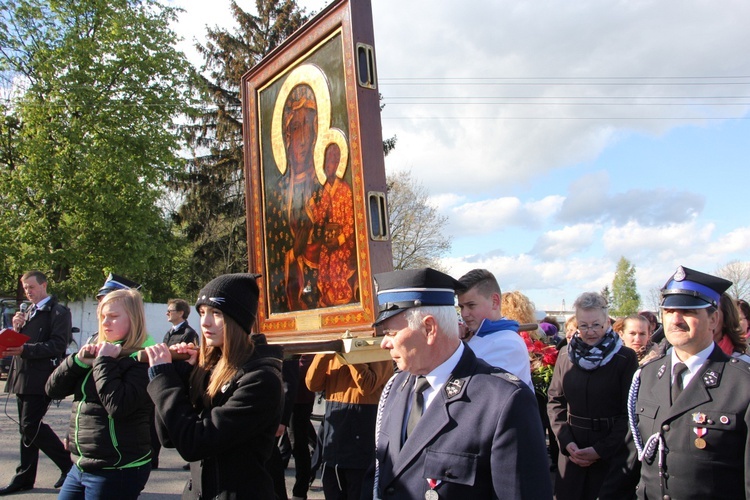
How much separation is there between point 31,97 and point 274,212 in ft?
65.2

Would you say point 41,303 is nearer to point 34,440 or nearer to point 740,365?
point 34,440

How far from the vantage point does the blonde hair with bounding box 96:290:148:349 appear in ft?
11.5

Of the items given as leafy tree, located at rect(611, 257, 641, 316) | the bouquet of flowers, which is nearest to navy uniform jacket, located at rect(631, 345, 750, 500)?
the bouquet of flowers

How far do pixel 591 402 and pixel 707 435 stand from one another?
68.1 inches

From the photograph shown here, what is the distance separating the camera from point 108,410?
3203 mm

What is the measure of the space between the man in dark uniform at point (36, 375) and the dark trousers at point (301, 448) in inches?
82.2

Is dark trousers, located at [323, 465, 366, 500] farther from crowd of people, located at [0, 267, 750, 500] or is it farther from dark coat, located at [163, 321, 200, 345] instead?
dark coat, located at [163, 321, 200, 345]

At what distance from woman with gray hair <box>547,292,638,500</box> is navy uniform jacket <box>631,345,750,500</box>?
1.35 meters

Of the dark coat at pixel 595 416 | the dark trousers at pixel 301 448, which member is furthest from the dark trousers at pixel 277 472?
the dark coat at pixel 595 416

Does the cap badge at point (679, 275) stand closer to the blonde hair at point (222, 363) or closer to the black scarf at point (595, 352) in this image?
the black scarf at point (595, 352)

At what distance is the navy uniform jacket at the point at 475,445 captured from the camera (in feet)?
5.83

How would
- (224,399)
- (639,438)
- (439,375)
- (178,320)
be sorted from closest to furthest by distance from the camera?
(439,375) → (224,399) → (639,438) → (178,320)

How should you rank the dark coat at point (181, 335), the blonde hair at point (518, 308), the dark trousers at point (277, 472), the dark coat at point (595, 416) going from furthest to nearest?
1. the dark coat at point (181, 335)
2. the blonde hair at point (518, 308)
3. the dark trousers at point (277, 472)
4. the dark coat at point (595, 416)

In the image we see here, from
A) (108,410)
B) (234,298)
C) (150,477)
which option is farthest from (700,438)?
(150,477)
